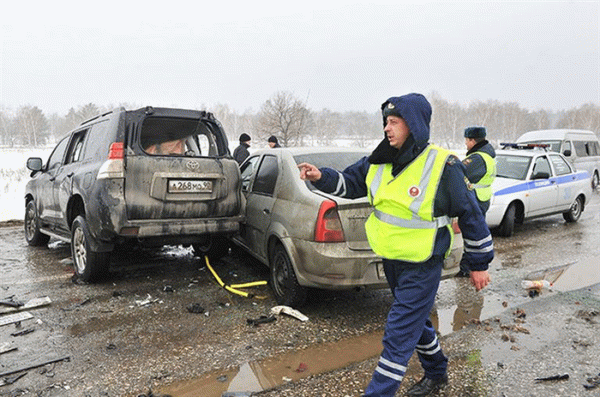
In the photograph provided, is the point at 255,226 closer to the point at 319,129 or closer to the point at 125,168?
the point at 125,168

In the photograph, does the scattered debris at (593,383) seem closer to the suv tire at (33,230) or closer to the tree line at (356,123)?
the suv tire at (33,230)

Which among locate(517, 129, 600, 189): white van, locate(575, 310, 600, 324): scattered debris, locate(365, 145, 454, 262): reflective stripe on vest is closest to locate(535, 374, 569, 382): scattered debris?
locate(575, 310, 600, 324): scattered debris

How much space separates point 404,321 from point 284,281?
206cm

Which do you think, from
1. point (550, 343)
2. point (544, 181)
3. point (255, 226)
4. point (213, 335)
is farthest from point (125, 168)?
point (544, 181)

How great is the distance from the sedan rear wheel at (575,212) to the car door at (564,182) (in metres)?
0.37

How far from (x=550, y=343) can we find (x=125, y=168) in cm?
438

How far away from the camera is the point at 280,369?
318cm

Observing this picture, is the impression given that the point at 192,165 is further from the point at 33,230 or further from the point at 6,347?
the point at 33,230

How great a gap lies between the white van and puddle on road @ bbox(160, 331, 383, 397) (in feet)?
48.1

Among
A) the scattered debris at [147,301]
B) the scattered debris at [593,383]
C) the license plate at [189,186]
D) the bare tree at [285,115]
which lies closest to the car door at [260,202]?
the license plate at [189,186]

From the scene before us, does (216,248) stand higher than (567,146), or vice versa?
(567,146)

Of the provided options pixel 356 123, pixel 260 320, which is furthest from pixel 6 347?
pixel 356 123

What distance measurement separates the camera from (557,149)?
1520 cm

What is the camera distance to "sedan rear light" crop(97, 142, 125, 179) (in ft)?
14.8
